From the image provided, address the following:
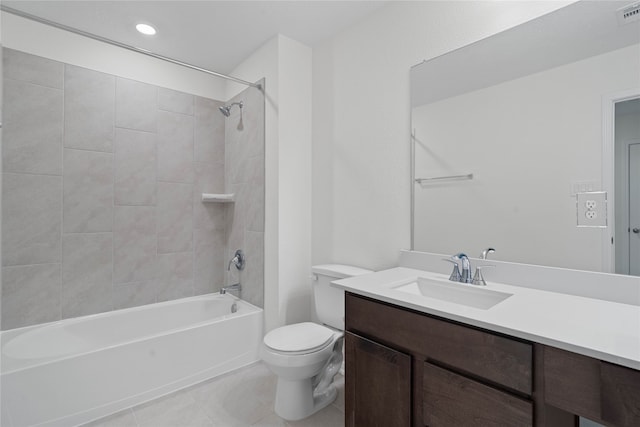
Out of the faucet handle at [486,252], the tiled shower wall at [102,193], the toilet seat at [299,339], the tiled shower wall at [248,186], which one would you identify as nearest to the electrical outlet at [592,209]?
the faucet handle at [486,252]

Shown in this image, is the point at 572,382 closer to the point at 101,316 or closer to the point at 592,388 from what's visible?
the point at 592,388

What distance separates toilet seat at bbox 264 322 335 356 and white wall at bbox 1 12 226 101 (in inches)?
92.2

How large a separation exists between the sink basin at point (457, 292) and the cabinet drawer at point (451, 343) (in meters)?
0.23

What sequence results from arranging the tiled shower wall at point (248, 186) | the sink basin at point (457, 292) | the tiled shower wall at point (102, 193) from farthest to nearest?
the tiled shower wall at point (248, 186)
the tiled shower wall at point (102, 193)
the sink basin at point (457, 292)

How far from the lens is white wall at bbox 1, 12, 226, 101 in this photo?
203cm

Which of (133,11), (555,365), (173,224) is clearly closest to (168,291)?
(173,224)

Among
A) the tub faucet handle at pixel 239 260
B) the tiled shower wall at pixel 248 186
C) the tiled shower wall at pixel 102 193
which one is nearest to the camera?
the tiled shower wall at pixel 102 193

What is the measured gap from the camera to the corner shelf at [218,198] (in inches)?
110

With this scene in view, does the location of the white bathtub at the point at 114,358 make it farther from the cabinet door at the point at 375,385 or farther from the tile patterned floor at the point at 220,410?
the cabinet door at the point at 375,385

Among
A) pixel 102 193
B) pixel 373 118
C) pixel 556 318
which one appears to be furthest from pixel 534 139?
pixel 102 193

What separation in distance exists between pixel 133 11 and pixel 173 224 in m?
1.62

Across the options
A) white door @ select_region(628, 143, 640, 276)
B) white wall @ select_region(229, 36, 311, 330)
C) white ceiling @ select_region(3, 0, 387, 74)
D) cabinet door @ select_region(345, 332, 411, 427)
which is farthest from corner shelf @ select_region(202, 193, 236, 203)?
white door @ select_region(628, 143, 640, 276)

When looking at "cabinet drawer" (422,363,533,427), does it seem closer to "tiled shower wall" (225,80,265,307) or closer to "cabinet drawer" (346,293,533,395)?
"cabinet drawer" (346,293,533,395)

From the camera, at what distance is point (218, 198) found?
9.21 ft
